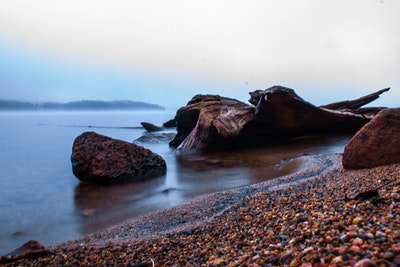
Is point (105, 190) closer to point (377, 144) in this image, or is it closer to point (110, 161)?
→ point (110, 161)

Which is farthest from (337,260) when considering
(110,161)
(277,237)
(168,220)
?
(110,161)

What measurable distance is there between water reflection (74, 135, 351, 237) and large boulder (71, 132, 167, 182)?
27cm

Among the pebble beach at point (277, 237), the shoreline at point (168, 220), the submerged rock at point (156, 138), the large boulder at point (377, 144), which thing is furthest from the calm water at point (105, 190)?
the submerged rock at point (156, 138)

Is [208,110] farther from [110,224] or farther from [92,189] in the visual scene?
[110,224]

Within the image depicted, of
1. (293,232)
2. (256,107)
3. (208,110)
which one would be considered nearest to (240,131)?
(256,107)

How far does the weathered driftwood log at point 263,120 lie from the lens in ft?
30.8

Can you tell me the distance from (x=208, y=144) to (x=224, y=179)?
13.6ft

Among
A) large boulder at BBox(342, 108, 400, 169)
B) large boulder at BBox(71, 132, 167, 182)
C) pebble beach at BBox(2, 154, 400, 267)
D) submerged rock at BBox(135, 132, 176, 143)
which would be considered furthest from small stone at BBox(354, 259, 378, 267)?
submerged rock at BBox(135, 132, 176, 143)

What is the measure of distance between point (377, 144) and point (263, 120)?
18.5 feet

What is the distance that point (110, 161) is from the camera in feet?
23.0

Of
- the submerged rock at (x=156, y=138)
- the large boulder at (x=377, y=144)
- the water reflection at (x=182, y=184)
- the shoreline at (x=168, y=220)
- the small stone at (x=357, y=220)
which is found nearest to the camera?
the small stone at (x=357, y=220)

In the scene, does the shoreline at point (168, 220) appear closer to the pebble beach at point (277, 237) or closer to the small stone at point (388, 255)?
the pebble beach at point (277, 237)

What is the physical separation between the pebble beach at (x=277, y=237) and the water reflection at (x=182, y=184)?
1284 millimetres

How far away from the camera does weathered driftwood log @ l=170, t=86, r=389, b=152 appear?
30.8 feet
